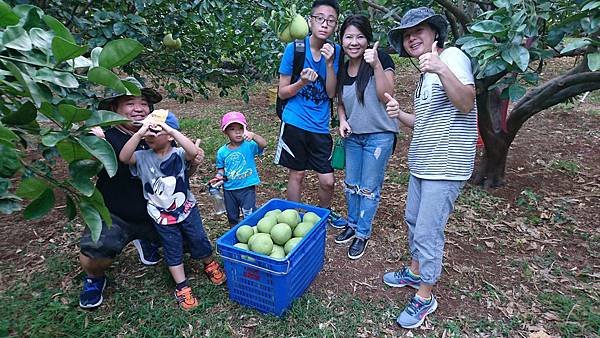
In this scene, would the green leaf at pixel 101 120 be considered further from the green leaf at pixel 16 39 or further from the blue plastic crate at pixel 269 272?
the blue plastic crate at pixel 269 272

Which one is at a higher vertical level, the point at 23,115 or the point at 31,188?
the point at 23,115

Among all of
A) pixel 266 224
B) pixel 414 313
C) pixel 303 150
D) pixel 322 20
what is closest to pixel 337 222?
pixel 303 150

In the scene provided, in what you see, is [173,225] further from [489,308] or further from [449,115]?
[489,308]

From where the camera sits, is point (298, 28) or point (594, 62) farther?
point (298, 28)

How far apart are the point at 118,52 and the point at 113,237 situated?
67.4 inches

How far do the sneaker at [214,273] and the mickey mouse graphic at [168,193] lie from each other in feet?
1.50

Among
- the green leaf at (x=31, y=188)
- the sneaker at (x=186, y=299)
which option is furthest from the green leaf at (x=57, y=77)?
the sneaker at (x=186, y=299)

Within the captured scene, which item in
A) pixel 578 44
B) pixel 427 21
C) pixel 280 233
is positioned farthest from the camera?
pixel 280 233

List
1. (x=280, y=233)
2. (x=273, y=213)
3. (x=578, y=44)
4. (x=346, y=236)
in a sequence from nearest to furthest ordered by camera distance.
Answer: (x=578, y=44), (x=280, y=233), (x=273, y=213), (x=346, y=236)

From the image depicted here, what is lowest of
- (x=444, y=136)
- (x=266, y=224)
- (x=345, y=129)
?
(x=266, y=224)

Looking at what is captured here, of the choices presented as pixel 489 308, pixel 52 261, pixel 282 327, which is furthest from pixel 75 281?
pixel 489 308

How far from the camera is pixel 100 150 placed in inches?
36.5

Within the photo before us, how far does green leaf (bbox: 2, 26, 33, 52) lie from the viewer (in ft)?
2.65

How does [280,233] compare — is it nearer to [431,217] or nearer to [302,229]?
[302,229]
